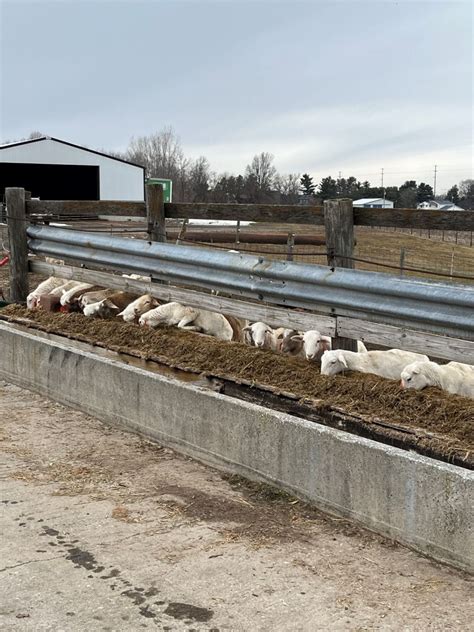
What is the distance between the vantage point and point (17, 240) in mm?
8867

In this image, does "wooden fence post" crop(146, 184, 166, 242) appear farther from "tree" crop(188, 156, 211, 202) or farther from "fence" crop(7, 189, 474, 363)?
"tree" crop(188, 156, 211, 202)

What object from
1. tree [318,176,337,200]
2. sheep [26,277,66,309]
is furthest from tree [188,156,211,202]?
sheep [26,277,66,309]

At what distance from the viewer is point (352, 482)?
4.28m

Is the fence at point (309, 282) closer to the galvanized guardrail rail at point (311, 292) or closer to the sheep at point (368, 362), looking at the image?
the galvanized guardrail rail at point (311, 292)

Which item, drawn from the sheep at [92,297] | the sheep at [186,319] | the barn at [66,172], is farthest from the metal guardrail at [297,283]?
the barn at [66,172]

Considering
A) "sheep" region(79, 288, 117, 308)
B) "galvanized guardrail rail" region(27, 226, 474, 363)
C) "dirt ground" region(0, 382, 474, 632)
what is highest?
"galvanized guardrail rail" region(27, 226, 474, 363)

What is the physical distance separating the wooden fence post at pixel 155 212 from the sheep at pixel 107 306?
1.04 metres

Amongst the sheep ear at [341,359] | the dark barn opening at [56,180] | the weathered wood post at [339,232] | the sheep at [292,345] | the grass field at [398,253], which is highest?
the dark barn opening at [56,180]

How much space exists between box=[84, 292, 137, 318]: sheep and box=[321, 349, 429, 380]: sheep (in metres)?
3.22

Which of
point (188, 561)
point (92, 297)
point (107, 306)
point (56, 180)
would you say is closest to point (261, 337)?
point (107, 306)

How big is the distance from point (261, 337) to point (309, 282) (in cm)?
136

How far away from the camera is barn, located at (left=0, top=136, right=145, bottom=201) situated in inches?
2003

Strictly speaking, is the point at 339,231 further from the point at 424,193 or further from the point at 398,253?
the point at 424,193

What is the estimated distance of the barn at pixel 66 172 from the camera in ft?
167
